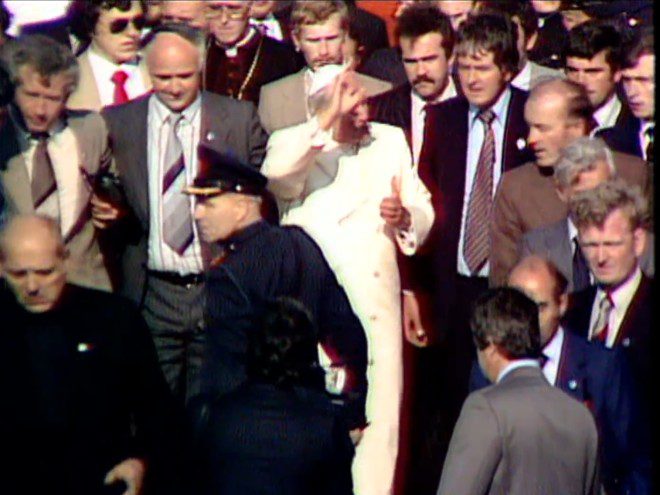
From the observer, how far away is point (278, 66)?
39.8ft

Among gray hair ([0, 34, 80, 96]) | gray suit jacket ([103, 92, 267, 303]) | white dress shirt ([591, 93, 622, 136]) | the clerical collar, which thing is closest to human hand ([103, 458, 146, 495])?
gray suit jacket ([103, 92, 267, 303])

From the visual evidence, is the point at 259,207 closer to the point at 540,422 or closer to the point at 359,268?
the point at 359,268

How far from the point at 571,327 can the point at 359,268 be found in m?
1.11

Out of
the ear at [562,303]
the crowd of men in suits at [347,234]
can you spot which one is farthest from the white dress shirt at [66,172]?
the ear at [562,303]

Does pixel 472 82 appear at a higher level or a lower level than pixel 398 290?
higher

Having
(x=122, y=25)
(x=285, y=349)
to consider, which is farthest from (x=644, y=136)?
(x=285, y=349)

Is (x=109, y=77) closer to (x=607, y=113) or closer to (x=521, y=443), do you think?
(x=607, y=113)

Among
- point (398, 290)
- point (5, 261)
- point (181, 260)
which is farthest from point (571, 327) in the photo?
point (5, 261)

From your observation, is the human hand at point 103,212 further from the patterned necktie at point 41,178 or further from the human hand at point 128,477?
the human hand at point 128,477

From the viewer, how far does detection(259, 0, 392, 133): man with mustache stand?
1144 cm

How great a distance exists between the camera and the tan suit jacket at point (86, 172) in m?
10.5

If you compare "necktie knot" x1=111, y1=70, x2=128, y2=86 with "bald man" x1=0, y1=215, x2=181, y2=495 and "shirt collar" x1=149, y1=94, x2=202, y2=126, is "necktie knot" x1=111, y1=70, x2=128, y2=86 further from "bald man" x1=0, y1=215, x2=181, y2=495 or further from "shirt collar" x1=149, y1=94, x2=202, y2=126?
"bald man" x1=0, y1=215, x2=181, y2=495

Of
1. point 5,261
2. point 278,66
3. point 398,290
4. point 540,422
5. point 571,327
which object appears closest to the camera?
point 540,422

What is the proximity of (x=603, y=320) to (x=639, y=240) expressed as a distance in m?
0.38
